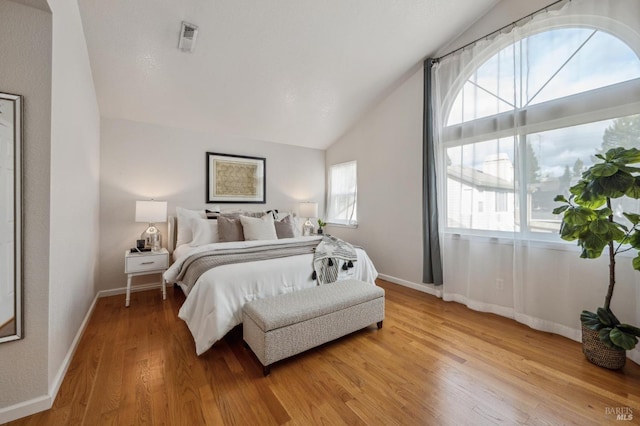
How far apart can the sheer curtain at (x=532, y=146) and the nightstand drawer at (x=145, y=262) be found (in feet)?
10.9

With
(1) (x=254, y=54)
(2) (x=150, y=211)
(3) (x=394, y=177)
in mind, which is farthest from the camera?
(3) (x=394, y=177)

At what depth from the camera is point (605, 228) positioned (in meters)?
1.74

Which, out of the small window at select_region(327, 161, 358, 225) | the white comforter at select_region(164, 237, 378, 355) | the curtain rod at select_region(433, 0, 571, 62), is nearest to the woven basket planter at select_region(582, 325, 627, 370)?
the white comforter at select_region(164, 237, 378, 355)

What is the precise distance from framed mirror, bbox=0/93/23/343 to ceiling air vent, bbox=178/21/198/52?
1478 mm

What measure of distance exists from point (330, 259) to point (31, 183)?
2139 millimetres

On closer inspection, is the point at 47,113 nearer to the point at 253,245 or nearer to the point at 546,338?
the point at 253,245

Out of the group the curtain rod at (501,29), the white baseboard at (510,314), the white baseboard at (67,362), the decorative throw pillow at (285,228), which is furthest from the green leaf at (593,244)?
the white baseboard at (67,362)

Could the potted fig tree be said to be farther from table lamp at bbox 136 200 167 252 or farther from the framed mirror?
table lamp at bbox 136 200 167 252

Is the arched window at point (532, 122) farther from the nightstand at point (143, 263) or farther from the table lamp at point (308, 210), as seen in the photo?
the nightstand at point (143, 263)

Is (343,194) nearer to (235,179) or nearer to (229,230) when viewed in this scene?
(235,179)

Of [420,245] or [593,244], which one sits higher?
[593,244]

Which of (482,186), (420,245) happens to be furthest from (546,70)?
(420,245)

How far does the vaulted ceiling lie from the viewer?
89.7 inches

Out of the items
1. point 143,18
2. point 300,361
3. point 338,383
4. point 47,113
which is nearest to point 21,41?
point 47,113
